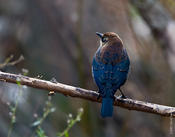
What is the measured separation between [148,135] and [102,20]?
2.24 metres

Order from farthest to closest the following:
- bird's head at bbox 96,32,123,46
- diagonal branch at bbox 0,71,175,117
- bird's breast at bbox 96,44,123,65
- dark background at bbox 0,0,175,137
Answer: dark background at bbox 0,0,175,137
bird's head at bbox 96,32,123,46
bird's breast at bbox 96,44,123,65
diagonal branch at bbox 0,71,175,117

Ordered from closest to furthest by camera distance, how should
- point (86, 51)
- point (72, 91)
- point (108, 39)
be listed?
point (72, 91) → point (108, 39) → point (86, 51)

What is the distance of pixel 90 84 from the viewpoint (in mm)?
9000

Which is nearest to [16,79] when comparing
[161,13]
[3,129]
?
[3,129]

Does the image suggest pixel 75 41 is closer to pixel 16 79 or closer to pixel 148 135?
pixel 148 135

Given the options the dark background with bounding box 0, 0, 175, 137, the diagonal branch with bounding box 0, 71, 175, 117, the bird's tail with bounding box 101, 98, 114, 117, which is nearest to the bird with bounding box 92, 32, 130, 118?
the bird's tail with bounding box 101, 98, 114, 117

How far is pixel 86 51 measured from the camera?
9000mm

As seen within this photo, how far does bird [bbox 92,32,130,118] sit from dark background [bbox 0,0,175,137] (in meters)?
2.93

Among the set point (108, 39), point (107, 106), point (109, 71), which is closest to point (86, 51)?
point (108, 39)

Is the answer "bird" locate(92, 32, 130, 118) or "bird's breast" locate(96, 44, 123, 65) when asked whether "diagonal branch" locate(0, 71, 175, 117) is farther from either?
"bird's breast" locate(96, 44, 123, 65)

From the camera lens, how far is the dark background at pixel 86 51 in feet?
28.4

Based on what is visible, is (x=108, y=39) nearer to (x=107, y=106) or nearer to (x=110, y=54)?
(x=110, y=54)

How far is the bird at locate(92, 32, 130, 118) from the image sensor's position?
484 centimetres

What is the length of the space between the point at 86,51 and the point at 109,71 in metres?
3.87
